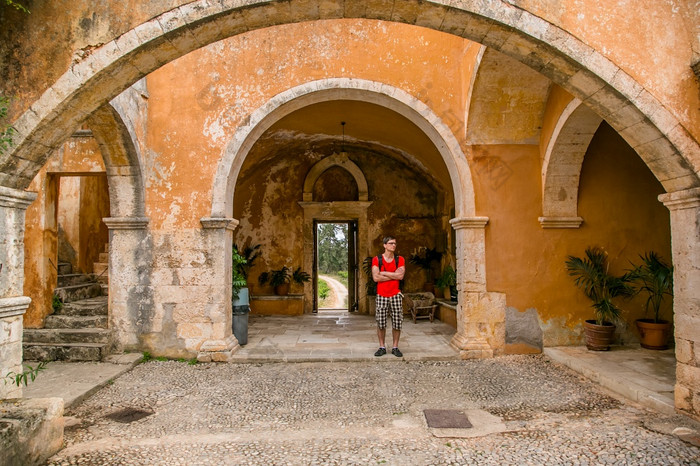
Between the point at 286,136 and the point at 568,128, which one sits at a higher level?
the point at 286,136

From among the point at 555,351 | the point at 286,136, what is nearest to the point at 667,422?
the point at 555,351

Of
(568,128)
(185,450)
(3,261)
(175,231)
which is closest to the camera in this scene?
(3,261)

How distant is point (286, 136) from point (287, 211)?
189cm

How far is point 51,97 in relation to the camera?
2.78 meters

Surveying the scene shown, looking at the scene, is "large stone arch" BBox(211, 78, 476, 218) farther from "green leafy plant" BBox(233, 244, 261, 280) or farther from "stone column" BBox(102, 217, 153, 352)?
"green leafy plant" BBox(233, 244, 261, 280)

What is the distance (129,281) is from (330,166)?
5.39 meters

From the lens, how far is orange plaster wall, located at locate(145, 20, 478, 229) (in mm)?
5641

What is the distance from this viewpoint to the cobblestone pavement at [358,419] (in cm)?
290

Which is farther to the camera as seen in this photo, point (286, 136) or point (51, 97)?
point (286, 136)

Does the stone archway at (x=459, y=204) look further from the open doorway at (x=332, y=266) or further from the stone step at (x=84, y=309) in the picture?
the open doorway at (x=332, y=266)

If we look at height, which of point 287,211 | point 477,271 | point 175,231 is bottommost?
point 477,271

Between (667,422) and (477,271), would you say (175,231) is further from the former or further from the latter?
(667,422)

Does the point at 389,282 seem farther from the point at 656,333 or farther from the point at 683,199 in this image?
the point at 656,333

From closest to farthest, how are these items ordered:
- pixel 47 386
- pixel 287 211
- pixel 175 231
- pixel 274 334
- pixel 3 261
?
1. pixel 3 261
2. pixel 47 386
3. pixel 175 231
4. pixel 274 334
5. pixel 287 211
